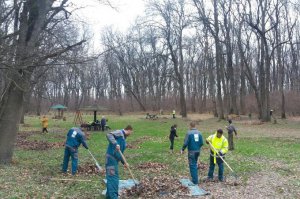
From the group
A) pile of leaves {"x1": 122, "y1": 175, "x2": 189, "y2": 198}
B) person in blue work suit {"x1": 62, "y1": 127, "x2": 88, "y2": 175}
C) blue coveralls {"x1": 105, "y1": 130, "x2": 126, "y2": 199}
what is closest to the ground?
pile of leaves {"x1": 122, "y1": 175, "x2": 189, "y2": 198}

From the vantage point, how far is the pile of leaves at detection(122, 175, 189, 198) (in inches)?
436

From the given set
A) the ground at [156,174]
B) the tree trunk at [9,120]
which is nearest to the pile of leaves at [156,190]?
the ground at [156,174]

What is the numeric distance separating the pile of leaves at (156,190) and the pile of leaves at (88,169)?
308 centimetres

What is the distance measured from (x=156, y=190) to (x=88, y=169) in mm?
4328

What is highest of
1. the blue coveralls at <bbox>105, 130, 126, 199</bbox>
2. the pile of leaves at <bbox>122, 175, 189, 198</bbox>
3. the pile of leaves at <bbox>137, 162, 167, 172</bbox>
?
the blue coveralls at <bbox>105, 130, 126, 199</bbox>

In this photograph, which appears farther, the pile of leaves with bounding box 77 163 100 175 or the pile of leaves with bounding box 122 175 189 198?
the pile of leaves with bounding box 77 163 100 175

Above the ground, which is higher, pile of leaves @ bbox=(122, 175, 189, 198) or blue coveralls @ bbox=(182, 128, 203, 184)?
Answer: blue coveralls @ bbox=(182, 128, 203, 184)

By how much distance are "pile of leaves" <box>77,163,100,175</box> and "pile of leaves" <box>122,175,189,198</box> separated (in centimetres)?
308

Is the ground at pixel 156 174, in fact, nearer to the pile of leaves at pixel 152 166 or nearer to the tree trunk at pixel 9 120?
the pile of leaves at pixel 152 166

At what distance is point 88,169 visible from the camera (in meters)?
14.9

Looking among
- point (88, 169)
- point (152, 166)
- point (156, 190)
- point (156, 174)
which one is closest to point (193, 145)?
point (156, 174)

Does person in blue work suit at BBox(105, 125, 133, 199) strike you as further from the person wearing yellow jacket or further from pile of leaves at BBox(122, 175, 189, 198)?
the person wearing yellow jacket

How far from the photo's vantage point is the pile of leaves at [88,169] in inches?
570

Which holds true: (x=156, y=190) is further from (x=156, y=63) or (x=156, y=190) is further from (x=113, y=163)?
(x=156, y=63)
